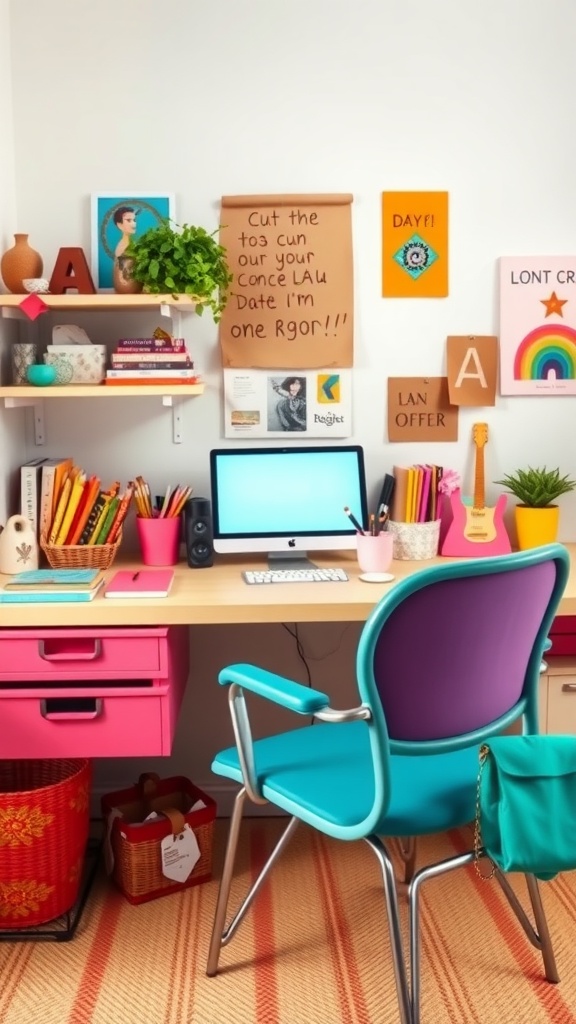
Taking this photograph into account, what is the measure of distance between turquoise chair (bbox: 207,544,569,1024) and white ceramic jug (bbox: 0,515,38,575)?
82cm

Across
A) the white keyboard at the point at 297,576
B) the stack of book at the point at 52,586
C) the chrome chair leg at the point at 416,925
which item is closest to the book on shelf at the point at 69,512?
the stack of book at the point at 52,586

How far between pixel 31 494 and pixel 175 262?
0.69 meters

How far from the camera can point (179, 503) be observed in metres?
2.61

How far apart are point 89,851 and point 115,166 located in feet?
5.98

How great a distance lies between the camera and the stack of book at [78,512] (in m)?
2.52

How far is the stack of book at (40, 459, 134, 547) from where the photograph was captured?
8.27 feet

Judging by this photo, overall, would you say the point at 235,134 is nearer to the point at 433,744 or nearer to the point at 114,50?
the point at 114,50

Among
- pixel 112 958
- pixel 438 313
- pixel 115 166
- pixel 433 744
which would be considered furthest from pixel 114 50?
pixel 112 958

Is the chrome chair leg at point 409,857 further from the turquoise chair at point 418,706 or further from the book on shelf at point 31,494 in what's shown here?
the book on shelf at point 31,494

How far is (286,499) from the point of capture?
2.65m

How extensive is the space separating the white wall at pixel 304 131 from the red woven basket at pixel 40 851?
929mm

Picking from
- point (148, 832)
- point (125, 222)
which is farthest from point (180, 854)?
point (125, 222)

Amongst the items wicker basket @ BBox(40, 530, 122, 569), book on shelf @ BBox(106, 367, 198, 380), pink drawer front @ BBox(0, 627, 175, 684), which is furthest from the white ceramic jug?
book on shelf @ BBox(106, 367, 198, 380)

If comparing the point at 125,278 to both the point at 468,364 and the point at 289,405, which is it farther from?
the point at 468,364
